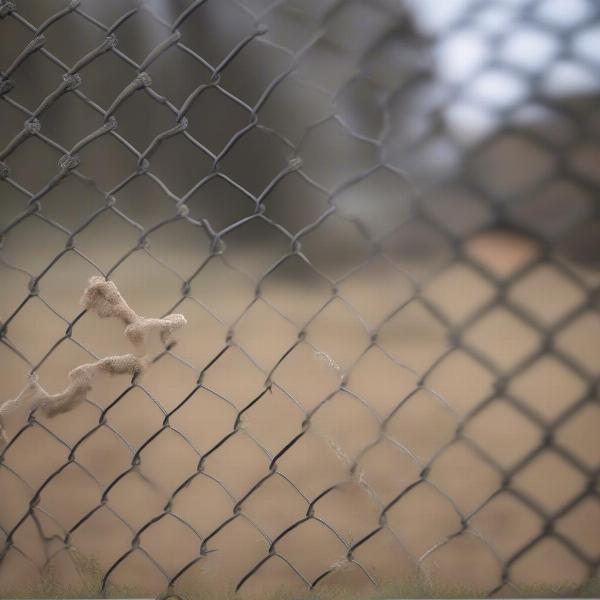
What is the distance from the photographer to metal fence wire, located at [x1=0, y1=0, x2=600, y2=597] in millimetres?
798

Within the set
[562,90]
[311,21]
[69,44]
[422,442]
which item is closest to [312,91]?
[311,21]

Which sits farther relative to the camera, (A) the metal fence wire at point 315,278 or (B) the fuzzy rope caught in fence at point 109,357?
(B) the fuzzy rope caught in fence at point 109,357

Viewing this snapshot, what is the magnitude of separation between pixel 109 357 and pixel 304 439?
0.32 meters

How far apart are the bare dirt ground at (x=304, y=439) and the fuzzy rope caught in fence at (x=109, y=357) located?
0.03 m

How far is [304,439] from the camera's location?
3.14 ft

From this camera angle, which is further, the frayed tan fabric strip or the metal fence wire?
the frayed tan fabric strip

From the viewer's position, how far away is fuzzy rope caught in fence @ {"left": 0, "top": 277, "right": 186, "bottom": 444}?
91cm

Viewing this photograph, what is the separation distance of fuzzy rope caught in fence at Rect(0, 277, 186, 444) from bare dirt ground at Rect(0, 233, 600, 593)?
0.11 feet

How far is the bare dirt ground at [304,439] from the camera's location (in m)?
0.84

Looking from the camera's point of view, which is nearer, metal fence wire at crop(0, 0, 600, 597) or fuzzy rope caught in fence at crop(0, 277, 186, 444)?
metal fence wire at crop(0, 0, 600, 597)

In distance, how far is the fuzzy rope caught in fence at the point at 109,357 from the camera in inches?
35.8

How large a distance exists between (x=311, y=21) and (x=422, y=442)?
2.02ft

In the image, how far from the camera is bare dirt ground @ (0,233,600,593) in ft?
2.76

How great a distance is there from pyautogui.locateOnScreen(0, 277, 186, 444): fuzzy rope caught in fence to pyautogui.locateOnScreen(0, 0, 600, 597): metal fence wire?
18 millimetres
